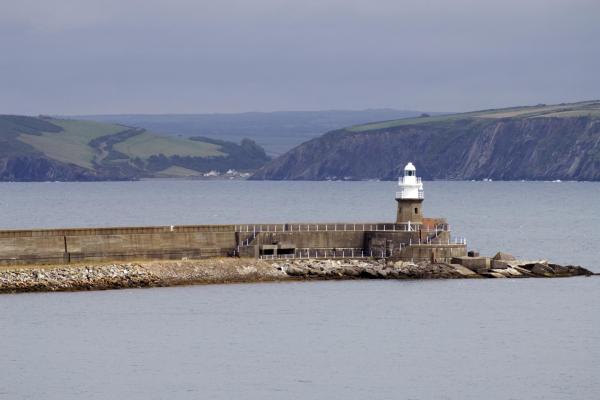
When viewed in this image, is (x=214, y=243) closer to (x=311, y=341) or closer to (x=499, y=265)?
(x=499, y=265)

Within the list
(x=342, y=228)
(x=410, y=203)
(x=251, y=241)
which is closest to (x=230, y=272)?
(x=251, y=241)

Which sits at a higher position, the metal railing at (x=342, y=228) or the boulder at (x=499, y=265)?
the metal railing at (x=342, y=228)

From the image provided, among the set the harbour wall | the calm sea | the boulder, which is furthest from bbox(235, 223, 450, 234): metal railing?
the calm sea

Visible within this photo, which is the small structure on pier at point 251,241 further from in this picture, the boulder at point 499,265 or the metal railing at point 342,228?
the boulder at point 499,265

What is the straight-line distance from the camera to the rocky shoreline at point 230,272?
63938 mm

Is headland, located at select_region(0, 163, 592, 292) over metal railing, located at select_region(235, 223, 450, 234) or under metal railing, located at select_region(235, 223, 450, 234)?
under

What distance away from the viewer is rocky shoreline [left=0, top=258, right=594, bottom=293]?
63.9 meters

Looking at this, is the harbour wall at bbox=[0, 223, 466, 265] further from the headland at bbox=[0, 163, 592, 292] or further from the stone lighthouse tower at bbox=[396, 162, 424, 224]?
the stone lighthouse tower at bbox=[396, 162, 424, 224]

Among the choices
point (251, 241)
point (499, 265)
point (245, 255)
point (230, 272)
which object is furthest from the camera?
point (499, 265)

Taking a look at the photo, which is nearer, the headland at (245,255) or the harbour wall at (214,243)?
the headland at (245,255)

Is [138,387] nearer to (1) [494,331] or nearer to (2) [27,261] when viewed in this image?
(1) [494,331]

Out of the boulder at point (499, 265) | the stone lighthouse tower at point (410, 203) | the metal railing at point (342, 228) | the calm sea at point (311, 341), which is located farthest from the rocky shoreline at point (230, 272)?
the stone lighthouse tower at point (410, 203)

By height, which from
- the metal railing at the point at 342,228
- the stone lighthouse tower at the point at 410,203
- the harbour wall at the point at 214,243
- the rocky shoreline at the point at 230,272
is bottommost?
the rocky shoreline at the point at 230,272

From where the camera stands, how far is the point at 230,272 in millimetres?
67438
